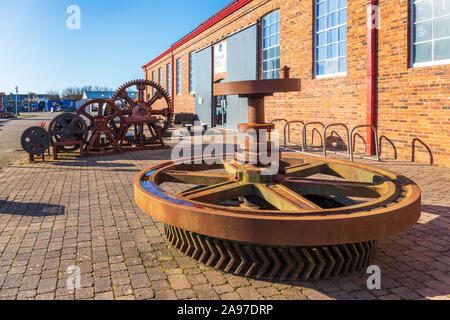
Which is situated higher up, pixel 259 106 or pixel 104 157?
pixel 259 106

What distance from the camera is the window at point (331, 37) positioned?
10.7 meters

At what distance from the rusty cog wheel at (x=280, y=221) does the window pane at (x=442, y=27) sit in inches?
211

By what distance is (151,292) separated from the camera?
2.87 m

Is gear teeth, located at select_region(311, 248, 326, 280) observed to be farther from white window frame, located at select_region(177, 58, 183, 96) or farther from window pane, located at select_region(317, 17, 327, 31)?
white window frame, located at select_region(177, 58, 183, 96)

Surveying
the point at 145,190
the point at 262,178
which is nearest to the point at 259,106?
the point at 262,178

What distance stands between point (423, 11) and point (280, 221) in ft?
25.3

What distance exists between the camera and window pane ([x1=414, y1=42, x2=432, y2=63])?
819 centimetres

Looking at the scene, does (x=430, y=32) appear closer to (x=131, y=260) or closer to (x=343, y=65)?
(x=343, y=65)

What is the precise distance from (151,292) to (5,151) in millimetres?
12415

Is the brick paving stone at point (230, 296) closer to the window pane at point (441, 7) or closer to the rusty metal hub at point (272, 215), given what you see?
the rusty metal hub at point (272, 215)

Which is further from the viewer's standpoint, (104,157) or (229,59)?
(229,59)

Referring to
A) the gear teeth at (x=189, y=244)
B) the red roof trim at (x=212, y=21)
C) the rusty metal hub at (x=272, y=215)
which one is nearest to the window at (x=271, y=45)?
the red roof trim at (x=212, y=21)

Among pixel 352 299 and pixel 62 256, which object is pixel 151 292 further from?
pixel 352 299
